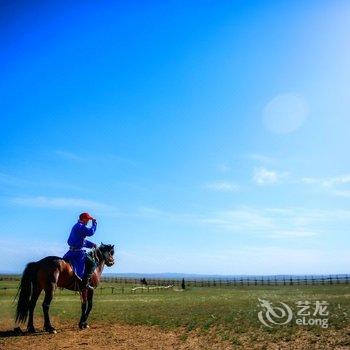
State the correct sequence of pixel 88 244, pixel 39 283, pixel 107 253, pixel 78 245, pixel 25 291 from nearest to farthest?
1. pixel 25 291
2. pixel 39 283
3. pixel 78 245
4. pixel 88 244
5. pixel 107 253

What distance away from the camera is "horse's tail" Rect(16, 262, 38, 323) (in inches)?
543

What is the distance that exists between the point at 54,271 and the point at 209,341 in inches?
232

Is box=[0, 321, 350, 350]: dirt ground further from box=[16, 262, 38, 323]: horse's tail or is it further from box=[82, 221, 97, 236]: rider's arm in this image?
box=[82, 221, 97, 236]: rider's arm

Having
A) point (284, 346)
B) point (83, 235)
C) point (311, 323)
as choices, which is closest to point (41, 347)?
point (83, 235)

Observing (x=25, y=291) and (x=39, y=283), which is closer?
(x=25, y=291)

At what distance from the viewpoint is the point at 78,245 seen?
15.2 m

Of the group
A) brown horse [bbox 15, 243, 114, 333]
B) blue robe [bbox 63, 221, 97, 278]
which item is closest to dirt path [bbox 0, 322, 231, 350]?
brown horse [bbox 15, 243, 114, 333]

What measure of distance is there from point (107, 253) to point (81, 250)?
66.5 inches

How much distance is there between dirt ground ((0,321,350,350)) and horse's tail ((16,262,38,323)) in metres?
0.71

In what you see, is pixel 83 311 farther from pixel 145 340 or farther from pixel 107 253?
pixel 145 340

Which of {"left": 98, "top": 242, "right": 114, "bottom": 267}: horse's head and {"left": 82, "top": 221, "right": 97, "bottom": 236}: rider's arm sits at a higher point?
{"left": 82, "top": 221, "right": 97, "bottom": 236}: rider's arm

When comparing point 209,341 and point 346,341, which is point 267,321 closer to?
point 209,341
